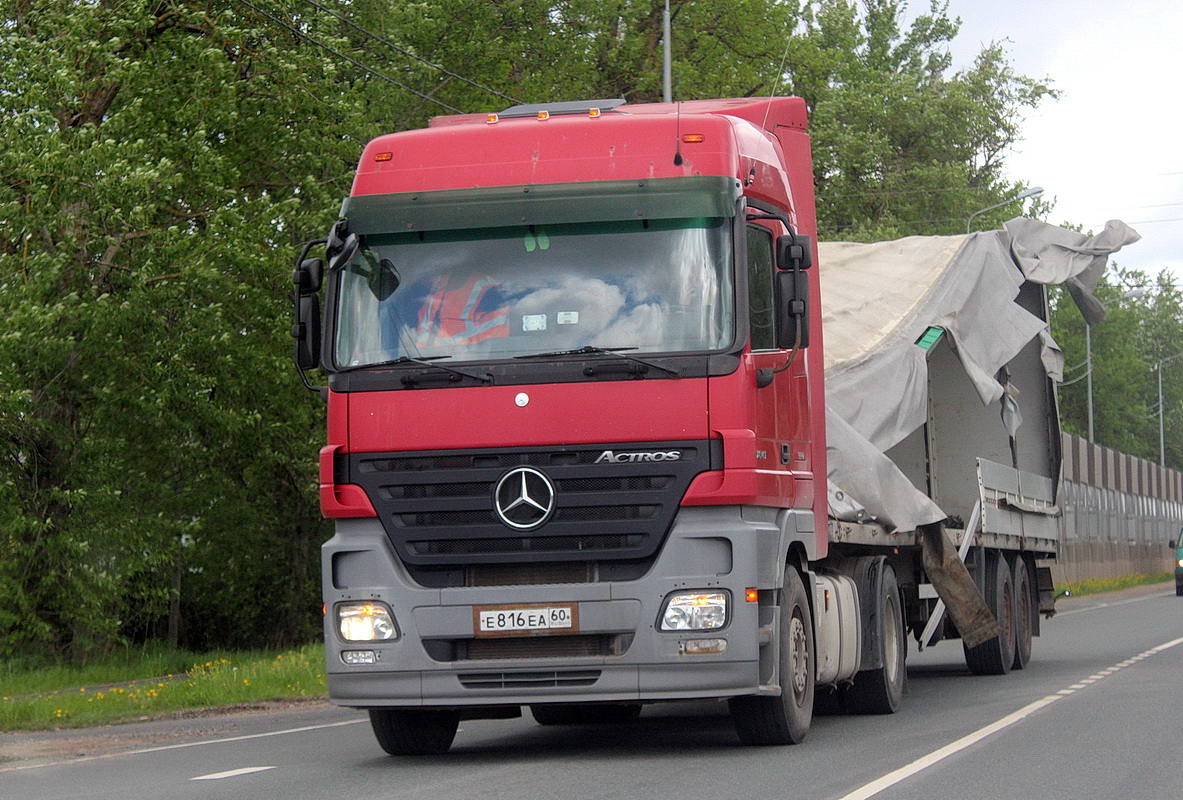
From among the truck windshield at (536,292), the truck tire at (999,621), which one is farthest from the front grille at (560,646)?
the truck tire at (999,621)

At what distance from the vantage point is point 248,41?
24422 mm

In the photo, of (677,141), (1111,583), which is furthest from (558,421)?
(1111,583)

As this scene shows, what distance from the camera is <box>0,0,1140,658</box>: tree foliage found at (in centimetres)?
→ 2134

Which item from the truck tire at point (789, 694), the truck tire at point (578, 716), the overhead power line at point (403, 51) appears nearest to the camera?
the truck tire at point (789, 694)

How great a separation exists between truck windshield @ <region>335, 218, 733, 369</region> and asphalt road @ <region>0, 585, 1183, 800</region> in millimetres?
2297

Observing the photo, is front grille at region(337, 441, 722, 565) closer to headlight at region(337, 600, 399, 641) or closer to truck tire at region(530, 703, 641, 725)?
headlight at region(337, 600, 399, 641)

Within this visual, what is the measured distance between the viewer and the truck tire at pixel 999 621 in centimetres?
1703

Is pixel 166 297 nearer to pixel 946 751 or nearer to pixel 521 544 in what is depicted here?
pixel 521 544

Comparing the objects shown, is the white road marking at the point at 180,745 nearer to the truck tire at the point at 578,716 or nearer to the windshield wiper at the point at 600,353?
the truck tire at the point at 578,716

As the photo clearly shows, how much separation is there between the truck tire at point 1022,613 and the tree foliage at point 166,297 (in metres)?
8.85

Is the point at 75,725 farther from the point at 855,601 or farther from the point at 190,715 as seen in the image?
the point at 855,601

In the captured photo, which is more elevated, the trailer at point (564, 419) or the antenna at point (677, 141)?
the antenna at point (677, 141)

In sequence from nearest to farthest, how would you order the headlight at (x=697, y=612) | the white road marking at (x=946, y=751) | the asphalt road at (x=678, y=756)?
the white road marking at (x=946, y=751) < the asphalt road at (x=678, y=756) < the headlight at (x=697, y=612)

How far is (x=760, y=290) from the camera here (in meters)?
9.98
